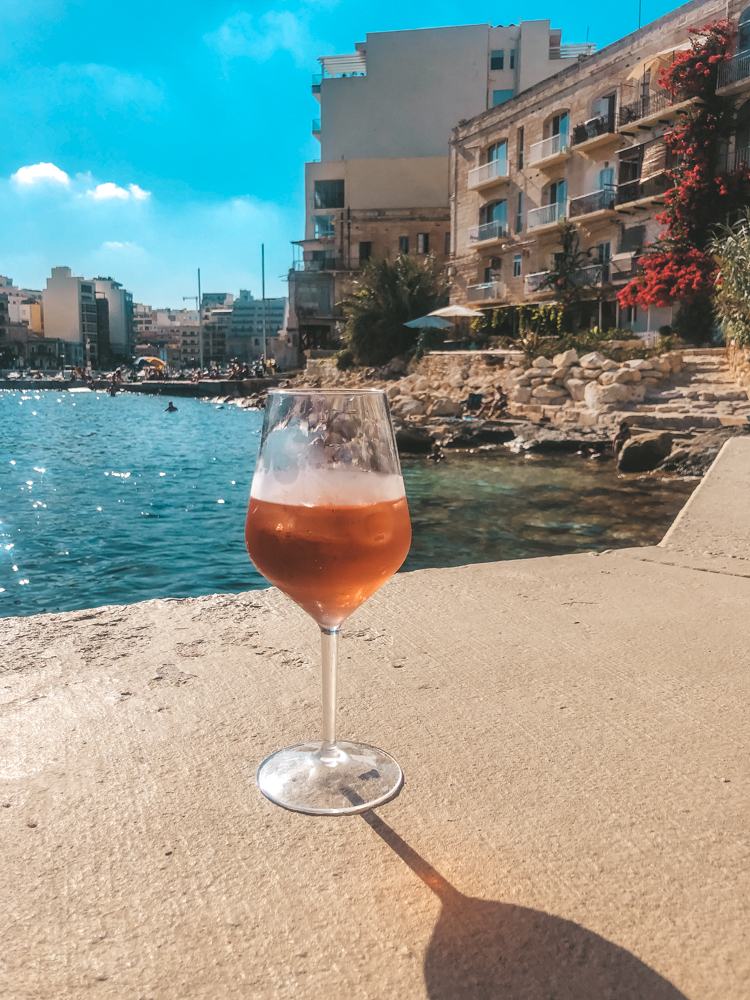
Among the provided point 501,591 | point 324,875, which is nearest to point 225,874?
point 324,875

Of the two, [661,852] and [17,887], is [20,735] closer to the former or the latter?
[17,887]

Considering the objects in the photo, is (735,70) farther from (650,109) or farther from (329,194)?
(329,194)

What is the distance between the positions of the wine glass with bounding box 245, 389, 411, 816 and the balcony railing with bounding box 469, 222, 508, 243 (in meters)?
31.9

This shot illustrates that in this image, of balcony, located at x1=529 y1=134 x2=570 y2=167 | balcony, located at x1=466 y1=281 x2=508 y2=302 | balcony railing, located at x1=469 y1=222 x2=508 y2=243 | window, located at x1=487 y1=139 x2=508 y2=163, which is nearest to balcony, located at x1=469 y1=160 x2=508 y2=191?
window, located at x1=487 y1=139 x2=508 y2=163

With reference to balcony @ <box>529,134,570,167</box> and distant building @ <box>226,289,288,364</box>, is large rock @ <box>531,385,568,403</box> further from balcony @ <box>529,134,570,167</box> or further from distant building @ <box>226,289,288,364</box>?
distant building @ <box>226,289,288,364</box>

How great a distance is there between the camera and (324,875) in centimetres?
105

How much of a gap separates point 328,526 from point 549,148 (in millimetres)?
30653

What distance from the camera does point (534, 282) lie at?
29.0 m

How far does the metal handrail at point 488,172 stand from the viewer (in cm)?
3064

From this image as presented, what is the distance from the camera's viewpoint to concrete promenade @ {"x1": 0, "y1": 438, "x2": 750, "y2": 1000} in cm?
90

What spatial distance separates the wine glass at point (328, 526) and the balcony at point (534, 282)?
2858cm

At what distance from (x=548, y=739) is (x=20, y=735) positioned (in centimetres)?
104

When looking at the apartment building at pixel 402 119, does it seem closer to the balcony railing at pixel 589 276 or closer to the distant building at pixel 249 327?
the balcony railing at pixel 589 276

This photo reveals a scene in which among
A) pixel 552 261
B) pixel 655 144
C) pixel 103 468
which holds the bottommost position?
pixel 103 468
